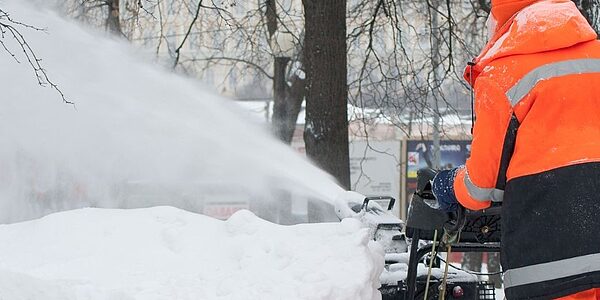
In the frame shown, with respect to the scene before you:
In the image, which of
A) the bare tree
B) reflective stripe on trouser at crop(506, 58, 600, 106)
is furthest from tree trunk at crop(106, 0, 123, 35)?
reflective stripe on trouser at crop(506, 58, 600, 106)

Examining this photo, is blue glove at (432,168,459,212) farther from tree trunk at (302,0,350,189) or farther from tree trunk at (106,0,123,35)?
tree trunk at (106,0,123,35)

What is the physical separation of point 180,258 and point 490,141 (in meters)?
1.59

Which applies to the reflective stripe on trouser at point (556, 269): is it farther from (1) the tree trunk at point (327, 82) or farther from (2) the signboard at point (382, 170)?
(2) the signboard at point (382, 170)

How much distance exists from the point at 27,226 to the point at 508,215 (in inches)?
93.5

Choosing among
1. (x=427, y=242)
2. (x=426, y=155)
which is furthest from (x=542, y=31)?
(x=426, y=155)

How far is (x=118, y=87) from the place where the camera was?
24.5 ft

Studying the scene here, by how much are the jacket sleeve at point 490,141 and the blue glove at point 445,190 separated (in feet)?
0.88

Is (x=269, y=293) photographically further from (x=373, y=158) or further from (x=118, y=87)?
(x=373, y=158)

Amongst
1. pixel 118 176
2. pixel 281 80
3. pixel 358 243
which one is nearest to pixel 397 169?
pixel 281 80

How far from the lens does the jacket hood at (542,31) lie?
8.38 ft

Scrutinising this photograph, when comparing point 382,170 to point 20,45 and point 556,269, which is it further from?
point 556,269

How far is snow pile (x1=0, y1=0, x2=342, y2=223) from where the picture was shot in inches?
279

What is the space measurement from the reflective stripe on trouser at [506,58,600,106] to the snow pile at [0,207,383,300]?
1.18 metres

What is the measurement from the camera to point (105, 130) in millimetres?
7859
